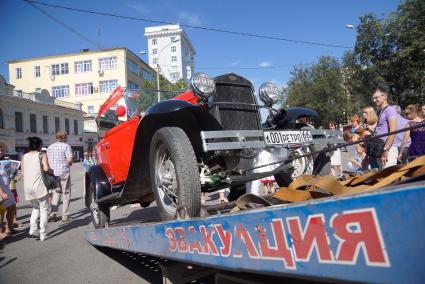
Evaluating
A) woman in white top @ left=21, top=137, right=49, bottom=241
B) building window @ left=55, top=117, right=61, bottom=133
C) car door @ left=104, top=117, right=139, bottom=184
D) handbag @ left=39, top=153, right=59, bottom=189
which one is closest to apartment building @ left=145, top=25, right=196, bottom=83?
building window @ left=55, top=117, right=61, bottom=133

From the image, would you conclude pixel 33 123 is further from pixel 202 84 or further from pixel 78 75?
pixel 202 84

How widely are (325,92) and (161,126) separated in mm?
31686

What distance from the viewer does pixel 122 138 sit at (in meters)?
3.89

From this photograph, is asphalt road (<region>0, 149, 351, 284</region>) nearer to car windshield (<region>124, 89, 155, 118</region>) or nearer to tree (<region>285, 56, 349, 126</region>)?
car windshield (<region>124, 89, 155, 118</region>)

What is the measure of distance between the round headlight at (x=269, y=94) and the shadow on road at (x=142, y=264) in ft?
6.63

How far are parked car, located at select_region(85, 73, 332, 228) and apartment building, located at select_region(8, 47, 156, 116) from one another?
49802mm

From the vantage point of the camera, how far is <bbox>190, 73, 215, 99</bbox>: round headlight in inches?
119

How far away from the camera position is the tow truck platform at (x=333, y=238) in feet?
3.31

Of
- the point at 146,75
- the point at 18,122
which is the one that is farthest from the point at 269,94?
the point at 146,75

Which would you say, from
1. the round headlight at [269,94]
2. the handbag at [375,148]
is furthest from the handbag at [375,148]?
the round headlight at [269,94]

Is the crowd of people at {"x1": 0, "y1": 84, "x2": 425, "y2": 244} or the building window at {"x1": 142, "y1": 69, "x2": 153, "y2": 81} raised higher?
the building window at {"x1": 142, "y1": 69, "x2": 153, "y2": 81}

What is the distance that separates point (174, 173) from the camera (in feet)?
9.20

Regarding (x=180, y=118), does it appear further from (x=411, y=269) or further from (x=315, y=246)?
(x=411, y=269)

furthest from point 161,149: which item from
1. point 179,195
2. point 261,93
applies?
point 261,93
